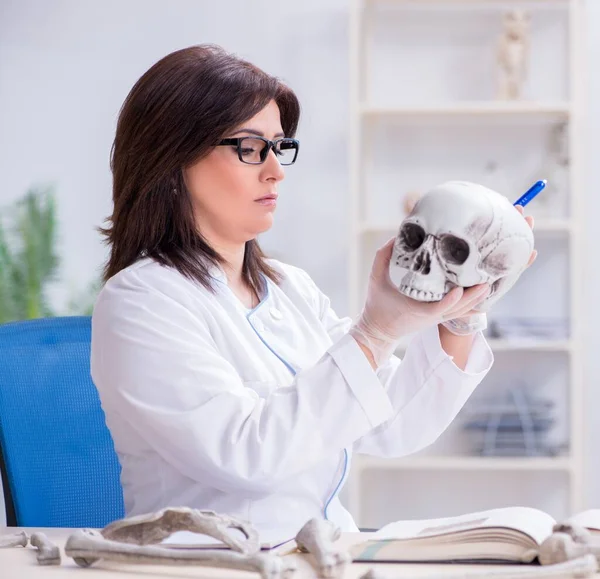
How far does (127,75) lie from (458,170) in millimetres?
1327

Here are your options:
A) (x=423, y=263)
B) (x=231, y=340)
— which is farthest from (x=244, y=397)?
(x=423, y=263)

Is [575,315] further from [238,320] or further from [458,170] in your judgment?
[238,320]

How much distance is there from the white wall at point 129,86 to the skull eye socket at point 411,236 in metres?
2.41

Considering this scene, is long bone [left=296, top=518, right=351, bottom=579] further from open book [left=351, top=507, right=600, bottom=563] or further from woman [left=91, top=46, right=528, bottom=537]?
woman [left=91, top=46, right=528, bottom=537]

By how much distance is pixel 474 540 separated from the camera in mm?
1065

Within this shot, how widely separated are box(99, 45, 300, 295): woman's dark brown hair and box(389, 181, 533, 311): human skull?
1.31ft

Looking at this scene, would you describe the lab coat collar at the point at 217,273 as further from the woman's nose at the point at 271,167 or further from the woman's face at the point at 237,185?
the woman's nose at the point at 271,167

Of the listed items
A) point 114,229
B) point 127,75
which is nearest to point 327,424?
point 114,229

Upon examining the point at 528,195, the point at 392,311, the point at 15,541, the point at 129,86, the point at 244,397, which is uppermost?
the point at 129,86

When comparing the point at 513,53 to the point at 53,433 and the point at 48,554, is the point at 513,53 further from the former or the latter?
the point at 48,554

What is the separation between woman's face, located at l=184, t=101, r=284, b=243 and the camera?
158 centimetres

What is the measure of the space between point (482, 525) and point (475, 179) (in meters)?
2.75

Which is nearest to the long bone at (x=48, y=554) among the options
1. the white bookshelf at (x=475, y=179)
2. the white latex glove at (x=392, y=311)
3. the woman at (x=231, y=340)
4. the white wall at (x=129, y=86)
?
the woman at (x=231, y=340)

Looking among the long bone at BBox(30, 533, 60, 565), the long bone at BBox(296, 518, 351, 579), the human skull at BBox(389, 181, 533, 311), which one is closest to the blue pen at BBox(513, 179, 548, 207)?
the human skull at BBox(389, 181, 533, 311)
